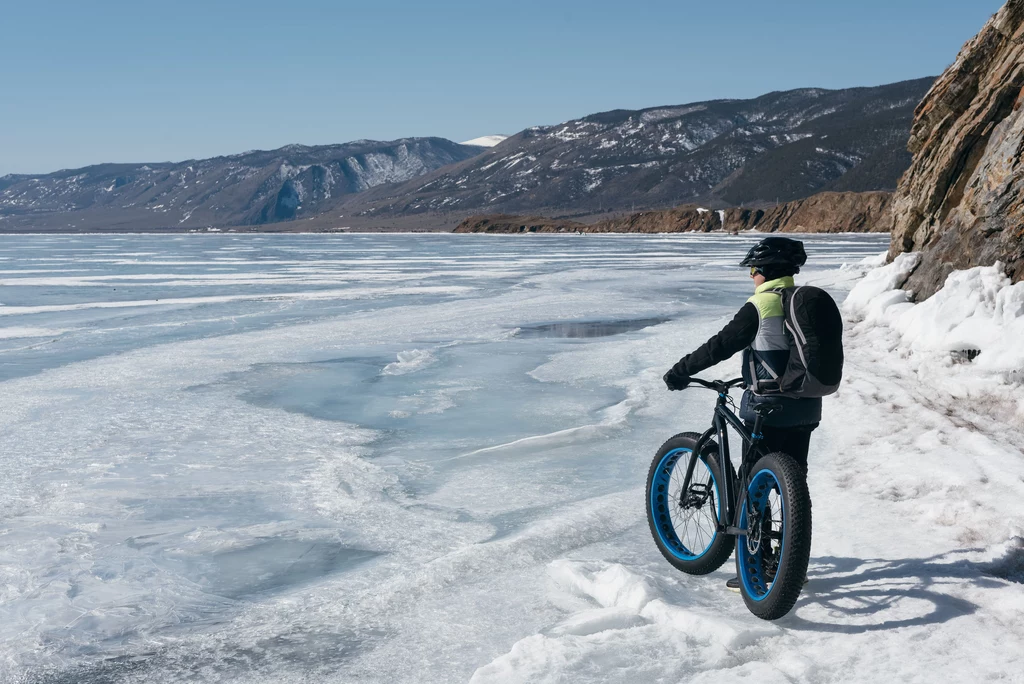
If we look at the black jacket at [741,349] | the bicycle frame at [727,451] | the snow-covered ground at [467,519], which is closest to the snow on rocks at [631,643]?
the snow-covered ground at [467,519]

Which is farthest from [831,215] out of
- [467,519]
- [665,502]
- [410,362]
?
[665,502]

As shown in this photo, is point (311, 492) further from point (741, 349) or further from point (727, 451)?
point (741, 349)

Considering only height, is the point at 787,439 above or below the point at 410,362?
above

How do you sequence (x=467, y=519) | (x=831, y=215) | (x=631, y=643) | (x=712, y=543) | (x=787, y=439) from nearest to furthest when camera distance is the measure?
(x=631, y=643)
(x=787, y=439)
(x=712, y=543)
(x=467, y=519)
(x=831, y=215)

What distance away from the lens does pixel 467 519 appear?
19.6 ft

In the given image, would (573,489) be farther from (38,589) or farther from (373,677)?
(38,589)

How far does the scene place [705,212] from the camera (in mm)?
152125

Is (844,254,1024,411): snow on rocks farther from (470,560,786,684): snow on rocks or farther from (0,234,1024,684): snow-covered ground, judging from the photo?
(470,560,786,684): snow on rocks

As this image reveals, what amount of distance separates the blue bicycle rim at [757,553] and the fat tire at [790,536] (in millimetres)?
65

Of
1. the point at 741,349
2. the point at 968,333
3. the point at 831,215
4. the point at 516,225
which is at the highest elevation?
the point at 831,215

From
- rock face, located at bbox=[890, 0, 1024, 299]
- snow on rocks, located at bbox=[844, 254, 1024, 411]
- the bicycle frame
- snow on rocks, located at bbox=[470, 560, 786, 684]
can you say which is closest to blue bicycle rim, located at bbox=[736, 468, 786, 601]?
the bicycle frame

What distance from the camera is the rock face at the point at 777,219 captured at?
127m

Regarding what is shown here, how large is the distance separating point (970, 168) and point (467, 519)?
1421 cm

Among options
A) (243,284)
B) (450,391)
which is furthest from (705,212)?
(450,391)
